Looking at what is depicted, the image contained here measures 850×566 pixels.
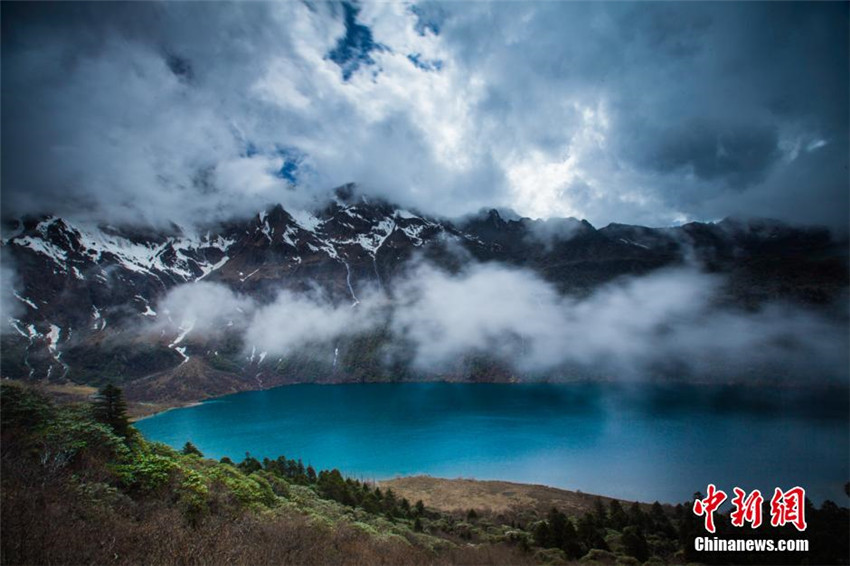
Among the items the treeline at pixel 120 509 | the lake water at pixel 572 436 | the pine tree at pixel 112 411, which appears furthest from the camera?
the lake water at pixel 572 436

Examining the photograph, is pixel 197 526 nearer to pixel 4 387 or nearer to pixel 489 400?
pixel 4 387

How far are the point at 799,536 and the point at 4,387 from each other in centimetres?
3793

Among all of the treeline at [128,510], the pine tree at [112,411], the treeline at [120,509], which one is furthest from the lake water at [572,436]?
the pine tree at [112,411]

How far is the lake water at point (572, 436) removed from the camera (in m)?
56.5

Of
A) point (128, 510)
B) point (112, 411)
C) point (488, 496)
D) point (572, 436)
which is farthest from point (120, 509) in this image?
point (572, 436)

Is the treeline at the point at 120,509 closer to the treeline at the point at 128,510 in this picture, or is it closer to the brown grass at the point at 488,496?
the treeline at the point at 128,510

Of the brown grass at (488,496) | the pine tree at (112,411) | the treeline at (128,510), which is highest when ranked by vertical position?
the pine tree at (112,411)

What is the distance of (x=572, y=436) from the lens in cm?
8500

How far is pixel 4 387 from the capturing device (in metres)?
11.4

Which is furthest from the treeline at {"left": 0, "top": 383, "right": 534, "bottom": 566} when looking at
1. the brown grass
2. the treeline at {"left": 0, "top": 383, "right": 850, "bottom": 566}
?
the brown grass

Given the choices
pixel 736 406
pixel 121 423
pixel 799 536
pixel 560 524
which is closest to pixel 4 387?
pixel 121 423

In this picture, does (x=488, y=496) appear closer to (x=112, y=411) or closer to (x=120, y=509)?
(x=112, y=411)

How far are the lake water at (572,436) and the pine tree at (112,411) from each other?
2245 inches

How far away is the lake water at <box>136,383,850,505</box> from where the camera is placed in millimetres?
56469
